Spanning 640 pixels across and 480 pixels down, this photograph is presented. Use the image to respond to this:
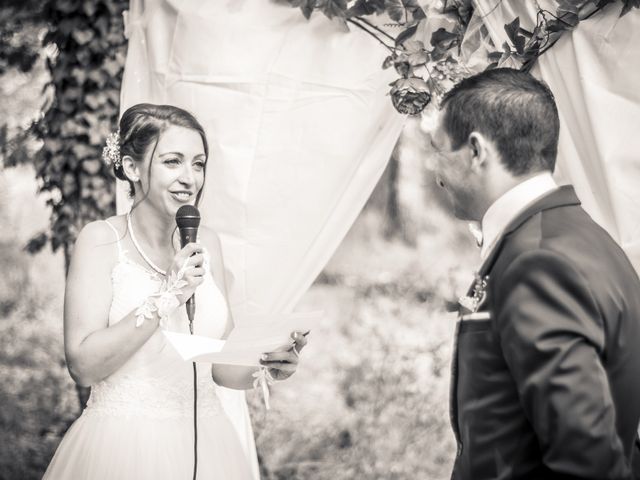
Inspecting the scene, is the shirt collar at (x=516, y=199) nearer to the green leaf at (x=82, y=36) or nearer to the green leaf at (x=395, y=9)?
the green leaf at (x=395, y=9)

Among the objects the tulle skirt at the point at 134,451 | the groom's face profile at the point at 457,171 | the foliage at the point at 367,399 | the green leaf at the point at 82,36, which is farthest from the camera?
the foliage at the point at 367,399

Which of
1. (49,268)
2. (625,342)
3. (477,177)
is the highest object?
(477,177)

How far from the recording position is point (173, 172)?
8.93ft

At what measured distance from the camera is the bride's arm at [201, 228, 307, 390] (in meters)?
2.49

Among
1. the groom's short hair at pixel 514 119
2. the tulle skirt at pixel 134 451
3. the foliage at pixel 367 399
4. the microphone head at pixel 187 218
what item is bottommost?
the foliage at pixel 367 399

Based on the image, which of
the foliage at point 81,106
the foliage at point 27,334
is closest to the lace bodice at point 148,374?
the foliage at point 81,106

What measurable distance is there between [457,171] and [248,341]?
2.68ft

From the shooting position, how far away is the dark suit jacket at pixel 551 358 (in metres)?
1.54

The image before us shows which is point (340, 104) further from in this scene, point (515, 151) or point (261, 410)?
point (261, 410)

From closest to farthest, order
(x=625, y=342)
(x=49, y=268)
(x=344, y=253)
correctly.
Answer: (x=625, y=342), (x=344, y=253), (x=49, y=268)

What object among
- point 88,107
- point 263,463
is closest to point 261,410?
point 263,463

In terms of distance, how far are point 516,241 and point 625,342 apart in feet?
1.03

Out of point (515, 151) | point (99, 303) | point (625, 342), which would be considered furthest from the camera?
point (99, 303)

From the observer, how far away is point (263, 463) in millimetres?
5082
